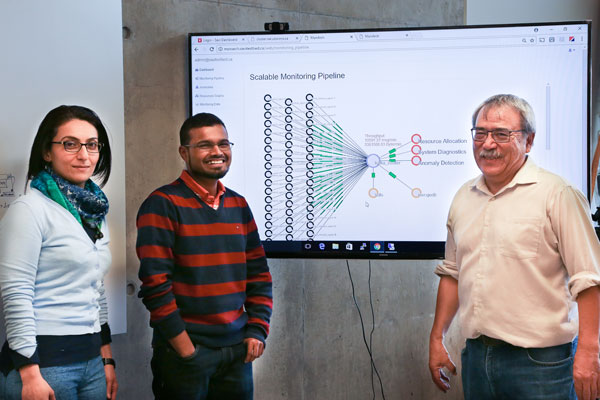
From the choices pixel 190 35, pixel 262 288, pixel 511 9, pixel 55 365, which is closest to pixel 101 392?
pixel 55 365

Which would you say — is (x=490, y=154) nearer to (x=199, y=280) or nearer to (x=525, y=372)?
(x=525, y=372)

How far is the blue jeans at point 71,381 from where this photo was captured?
1783mm

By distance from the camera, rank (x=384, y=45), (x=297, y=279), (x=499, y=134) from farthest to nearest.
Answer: (x=297, y=279), (x=384, y=45), (x=499, y=134)

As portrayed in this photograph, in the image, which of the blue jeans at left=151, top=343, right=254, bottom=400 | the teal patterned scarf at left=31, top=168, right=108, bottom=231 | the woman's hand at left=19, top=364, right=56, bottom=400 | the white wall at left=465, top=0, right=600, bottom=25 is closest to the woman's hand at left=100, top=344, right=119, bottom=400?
the blue jeans at left=151, top=343, right=254, bottom=400

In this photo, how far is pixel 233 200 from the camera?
2.23m

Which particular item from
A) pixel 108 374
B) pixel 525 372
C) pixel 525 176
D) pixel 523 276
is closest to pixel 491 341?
pixel 525 372

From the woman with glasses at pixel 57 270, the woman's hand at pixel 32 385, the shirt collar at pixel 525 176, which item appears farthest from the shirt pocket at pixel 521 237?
the woman's hand at pixel 32 385

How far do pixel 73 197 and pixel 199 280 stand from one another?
1.63ft

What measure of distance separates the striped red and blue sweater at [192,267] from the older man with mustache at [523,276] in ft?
2.61

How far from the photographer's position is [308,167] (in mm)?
2756

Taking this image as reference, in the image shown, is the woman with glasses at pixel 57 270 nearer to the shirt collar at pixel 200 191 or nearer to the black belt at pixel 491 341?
the shirt collar at pixel 200 191

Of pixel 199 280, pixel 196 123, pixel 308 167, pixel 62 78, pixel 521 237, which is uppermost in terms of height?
pixel 62 78

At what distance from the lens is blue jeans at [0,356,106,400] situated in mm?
1783

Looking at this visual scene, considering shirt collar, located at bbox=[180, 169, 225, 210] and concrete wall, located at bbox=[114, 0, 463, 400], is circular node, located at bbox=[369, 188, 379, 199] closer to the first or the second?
concrete wall, located at bbox=[114, 0, 463, 400]
